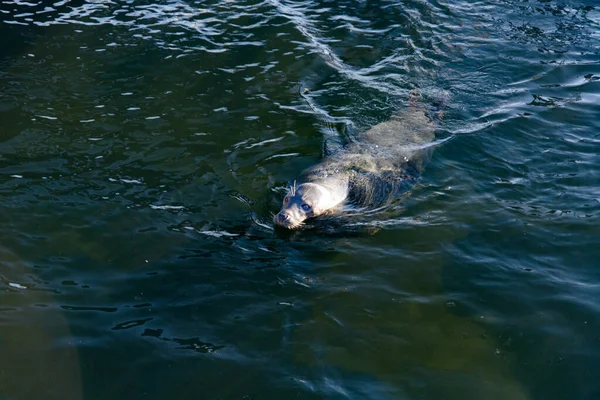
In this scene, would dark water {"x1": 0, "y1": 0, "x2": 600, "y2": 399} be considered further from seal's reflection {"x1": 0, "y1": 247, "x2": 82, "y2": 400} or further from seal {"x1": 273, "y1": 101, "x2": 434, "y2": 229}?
seal {"x1": 273, "y1": 101, "x2": 434, "y2": 229}

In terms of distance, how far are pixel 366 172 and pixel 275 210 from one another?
1786 millimetres

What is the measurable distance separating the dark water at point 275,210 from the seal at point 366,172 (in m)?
0.31

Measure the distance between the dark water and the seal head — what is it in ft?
0.72

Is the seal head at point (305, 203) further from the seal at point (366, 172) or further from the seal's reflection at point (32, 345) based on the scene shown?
the seal's reflection at point (32, 345)

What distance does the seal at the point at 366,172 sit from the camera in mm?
8203

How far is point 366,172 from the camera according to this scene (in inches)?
361

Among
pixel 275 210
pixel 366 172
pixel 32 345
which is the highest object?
pixel 366 172

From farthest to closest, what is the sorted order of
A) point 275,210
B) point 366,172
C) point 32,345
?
point 366,172 < point 275,210 < point 32,345

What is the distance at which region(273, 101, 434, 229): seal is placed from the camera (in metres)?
8.20

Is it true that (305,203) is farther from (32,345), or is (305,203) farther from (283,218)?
(32,345)

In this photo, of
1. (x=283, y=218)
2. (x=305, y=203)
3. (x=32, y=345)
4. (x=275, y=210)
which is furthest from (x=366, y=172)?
(x=32, y=345)

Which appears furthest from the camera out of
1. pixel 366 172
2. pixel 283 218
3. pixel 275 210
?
pixel 366 172

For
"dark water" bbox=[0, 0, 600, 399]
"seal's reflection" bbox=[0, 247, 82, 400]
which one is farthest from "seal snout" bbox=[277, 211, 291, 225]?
"seal's reflection" bbox=[0, 247, 82, 400]


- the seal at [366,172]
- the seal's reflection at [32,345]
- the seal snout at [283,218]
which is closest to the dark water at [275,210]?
the seal's reflection at [32,345]
